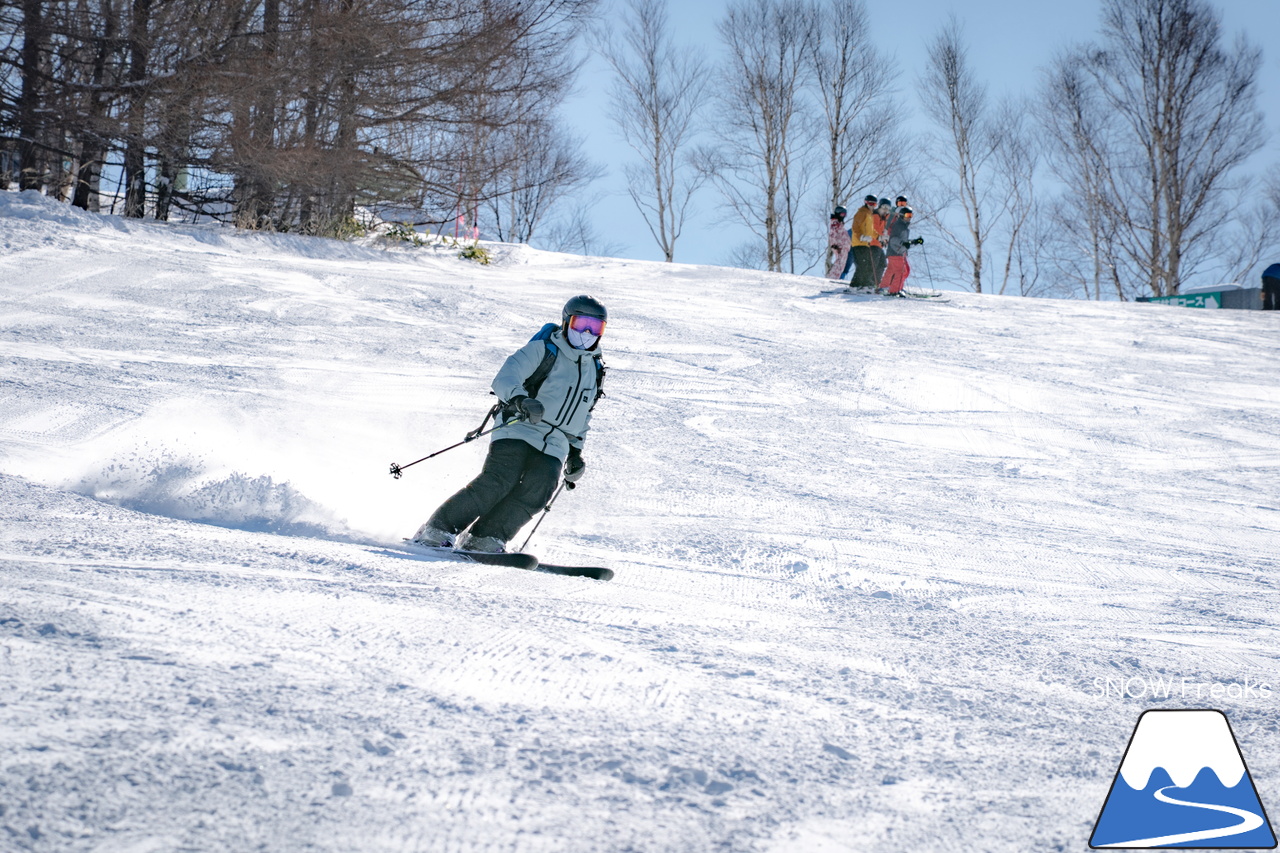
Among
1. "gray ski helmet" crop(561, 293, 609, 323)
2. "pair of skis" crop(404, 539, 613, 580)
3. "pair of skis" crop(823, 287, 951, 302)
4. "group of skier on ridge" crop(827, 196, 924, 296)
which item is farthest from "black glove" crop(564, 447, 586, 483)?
"group of skier on ridge" crop(827, 196, 924, 296)

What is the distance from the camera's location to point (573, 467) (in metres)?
4.35

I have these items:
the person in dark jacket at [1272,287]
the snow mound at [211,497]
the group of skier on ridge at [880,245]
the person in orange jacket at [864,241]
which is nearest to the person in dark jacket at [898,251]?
the group of skier on ridge at [880,245]

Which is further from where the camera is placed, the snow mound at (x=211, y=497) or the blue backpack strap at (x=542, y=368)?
the blue backpack strap at (x=542, y=368)

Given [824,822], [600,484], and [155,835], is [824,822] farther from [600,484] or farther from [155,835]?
[600,484]

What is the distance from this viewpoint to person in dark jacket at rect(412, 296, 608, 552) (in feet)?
13.3

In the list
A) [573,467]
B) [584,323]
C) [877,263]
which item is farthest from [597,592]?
[877,263]

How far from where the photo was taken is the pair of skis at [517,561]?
11.9 ft

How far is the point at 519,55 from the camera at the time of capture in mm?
15844

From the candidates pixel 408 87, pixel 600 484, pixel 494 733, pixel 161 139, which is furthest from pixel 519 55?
pixel 494 733

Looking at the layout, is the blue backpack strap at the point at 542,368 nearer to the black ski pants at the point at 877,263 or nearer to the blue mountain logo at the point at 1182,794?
the blue mountain logo at the point at 1182,794

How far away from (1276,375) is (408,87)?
43.4 ft

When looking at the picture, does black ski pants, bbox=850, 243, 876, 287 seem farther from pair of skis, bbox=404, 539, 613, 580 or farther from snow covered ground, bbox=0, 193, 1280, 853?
pair of skis, bbox=404, 539, 613, 580

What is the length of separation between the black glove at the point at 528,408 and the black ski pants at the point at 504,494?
0.80 ft

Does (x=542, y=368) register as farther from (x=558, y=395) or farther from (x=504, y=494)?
(x=504, y=494)
